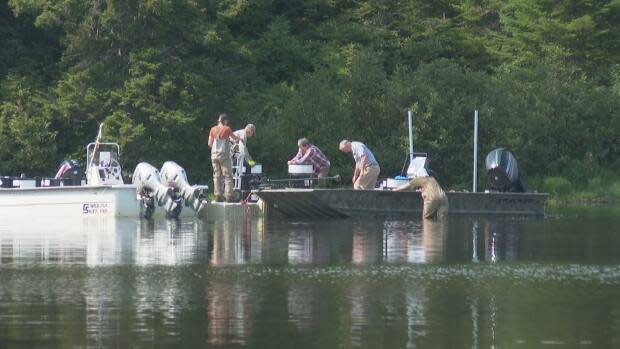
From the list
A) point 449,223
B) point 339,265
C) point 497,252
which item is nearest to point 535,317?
point 339,265

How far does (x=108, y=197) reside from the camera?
119ft

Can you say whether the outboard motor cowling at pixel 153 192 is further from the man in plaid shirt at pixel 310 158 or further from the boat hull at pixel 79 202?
the man in plaid shirt at pixel 310 158

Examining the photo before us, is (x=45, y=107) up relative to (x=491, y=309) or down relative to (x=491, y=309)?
up

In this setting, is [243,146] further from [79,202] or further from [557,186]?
[557,186]

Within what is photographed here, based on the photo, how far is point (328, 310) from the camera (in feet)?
60.2

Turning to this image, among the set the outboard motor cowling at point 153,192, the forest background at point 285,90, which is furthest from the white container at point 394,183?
the forest background at point 285,90

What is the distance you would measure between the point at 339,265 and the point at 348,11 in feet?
131

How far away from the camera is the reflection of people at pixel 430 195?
36406 millimetres

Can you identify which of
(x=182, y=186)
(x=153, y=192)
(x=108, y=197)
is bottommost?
(x=108, y=197)

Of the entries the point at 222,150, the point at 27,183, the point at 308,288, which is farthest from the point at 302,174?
the point at 308,288

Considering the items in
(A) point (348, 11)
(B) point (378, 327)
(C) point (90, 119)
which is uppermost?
(A) point (348, 11)

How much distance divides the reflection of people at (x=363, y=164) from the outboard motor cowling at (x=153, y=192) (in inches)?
153

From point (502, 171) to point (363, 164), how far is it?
343cm

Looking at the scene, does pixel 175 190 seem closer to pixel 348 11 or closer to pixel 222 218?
pixel 222 218
